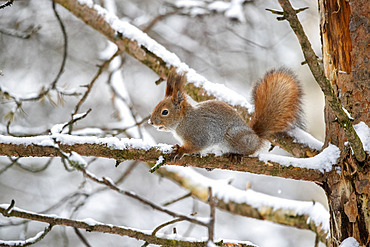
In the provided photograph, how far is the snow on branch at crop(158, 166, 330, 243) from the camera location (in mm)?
2104

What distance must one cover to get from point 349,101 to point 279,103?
16.9 inches

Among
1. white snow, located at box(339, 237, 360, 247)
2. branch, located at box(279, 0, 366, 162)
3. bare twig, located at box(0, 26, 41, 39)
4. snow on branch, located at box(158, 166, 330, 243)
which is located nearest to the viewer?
branch, located at box(279, 0, 366, 162)

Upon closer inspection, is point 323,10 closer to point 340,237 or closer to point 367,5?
point 367,5

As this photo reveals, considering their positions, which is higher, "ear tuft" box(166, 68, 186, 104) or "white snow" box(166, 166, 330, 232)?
"ear tuft" box(166, 68, 186, 104)

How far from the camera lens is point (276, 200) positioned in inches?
91.4

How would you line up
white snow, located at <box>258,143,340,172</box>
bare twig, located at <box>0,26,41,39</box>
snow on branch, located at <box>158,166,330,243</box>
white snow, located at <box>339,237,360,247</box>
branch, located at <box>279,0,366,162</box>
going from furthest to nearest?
bare twig, located at <box>0,26,41,39</box>, snow on branch, located at <box>158,166,330,243</box>, white snow, located at <box>258,143,340,172</box>, white snow, located at <box>339,237,360,247</box>, branch, located at <box>279,0,366,162</box>

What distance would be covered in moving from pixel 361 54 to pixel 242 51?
2.97m

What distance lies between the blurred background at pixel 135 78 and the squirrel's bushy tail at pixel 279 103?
1.68 meters

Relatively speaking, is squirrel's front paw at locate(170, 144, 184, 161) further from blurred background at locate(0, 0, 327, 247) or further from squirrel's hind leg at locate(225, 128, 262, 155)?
blurred background at locate(0, 0, 327, 247)

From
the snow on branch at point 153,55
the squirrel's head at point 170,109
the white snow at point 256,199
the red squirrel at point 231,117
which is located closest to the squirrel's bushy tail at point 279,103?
the red squirrel at point 231,117

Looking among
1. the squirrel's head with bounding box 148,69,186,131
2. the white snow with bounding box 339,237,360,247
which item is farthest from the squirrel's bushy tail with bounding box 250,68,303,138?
the white snow with bounding box 339,237,360,247

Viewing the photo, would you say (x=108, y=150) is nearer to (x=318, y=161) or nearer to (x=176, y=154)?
(x=176, y=154)

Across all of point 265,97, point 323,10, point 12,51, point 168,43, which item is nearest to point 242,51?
point 168,43

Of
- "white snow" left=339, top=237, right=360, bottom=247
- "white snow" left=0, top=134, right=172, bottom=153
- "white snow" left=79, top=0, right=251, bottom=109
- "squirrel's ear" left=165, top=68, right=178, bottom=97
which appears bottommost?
"white snow" left=339, top=237, right=360, bottom=247
